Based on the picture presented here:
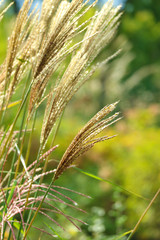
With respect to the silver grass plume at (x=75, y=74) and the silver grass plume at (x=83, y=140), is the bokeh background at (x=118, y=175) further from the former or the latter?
the silver grass plume at (x=83, y=140)

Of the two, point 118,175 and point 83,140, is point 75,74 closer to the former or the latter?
point 83,140

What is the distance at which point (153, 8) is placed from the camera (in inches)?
902

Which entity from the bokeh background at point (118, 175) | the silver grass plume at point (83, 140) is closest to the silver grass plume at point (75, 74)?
the silver grass plume at point (83, 140)

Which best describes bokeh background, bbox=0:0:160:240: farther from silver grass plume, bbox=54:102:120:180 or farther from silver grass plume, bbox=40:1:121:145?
silver grass plume, bbox=54:102:120:180

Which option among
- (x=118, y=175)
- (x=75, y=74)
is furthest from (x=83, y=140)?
(x=118, y=175)

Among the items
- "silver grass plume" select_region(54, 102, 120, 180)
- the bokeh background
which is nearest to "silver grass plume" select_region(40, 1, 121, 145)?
"silver grass plume" select_region(54, 102, 120, 180)

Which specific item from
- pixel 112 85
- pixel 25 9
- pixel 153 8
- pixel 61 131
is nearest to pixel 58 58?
pixel 25 9

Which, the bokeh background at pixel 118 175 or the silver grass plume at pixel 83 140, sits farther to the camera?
the bokeh background at pixel 118 175

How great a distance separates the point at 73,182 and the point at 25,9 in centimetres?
522

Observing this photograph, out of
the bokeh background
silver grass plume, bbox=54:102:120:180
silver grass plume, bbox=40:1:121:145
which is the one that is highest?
silver grass plume, bbox=40:1:121:145

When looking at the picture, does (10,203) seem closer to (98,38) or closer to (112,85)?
(98,38)

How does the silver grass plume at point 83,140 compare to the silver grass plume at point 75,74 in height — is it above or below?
below

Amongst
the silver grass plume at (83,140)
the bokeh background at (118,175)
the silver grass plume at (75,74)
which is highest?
the silver grass plume at (75,74)

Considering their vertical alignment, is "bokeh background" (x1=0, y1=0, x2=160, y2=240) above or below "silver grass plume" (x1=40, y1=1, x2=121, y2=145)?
below
